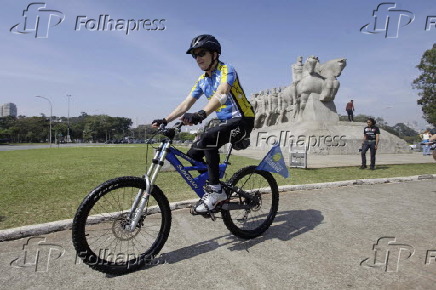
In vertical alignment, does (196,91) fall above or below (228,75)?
below

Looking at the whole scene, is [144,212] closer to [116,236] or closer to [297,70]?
[116,236]

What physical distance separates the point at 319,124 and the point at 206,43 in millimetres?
20370

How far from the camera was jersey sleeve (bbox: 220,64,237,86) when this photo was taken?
10.4ft

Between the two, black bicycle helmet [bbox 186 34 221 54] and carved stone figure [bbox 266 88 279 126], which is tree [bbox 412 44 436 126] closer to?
carved stone figure [bbox 266 88 279 126]

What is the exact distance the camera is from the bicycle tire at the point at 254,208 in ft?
11.7

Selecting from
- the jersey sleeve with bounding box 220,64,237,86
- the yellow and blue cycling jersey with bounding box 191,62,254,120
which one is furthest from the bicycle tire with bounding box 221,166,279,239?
the jersey sleeve with bounding box 220,64,237,86

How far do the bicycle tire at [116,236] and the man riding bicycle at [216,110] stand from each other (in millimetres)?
562

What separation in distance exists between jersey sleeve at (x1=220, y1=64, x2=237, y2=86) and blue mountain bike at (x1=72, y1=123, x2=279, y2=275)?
74cm

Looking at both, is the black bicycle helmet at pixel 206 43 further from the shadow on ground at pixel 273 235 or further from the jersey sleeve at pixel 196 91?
the shadow on ground at pixel 273 235

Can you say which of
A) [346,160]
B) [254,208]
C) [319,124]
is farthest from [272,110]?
[254,208]

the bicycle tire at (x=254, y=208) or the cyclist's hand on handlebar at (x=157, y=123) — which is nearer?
the cyclist's hand on handlebar at (x=157, y=123)

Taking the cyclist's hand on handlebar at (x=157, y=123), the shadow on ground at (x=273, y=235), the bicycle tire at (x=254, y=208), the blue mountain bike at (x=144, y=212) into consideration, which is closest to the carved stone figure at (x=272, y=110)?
the shadow on ground at (x=273, y=235)

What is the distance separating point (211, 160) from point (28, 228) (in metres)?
2.35

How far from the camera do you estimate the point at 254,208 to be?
3.89 meters
